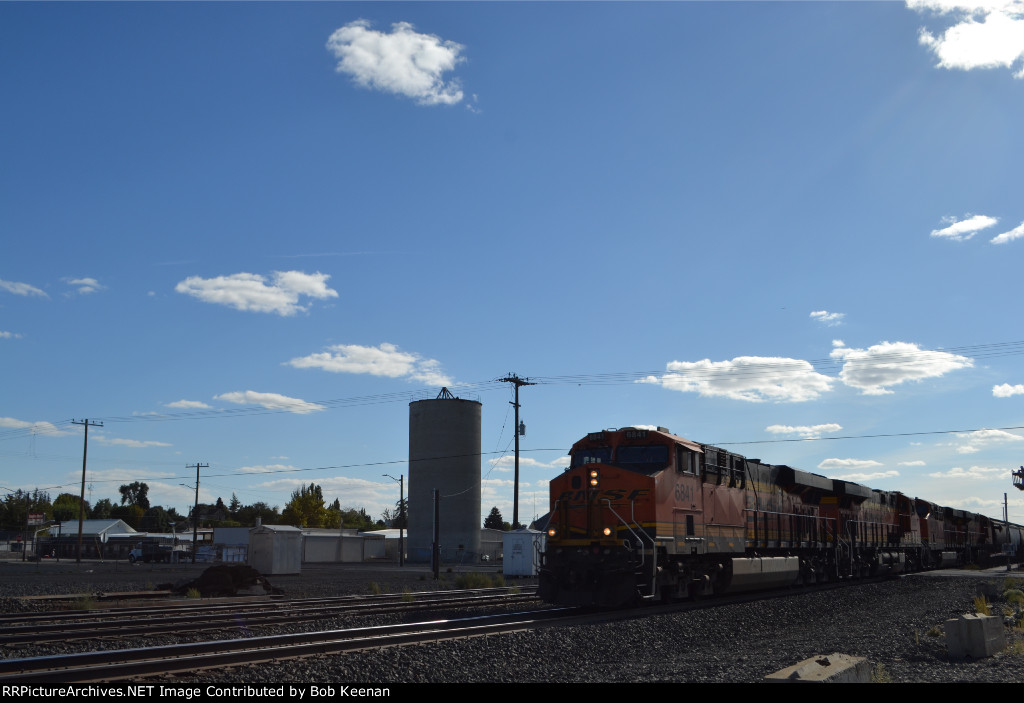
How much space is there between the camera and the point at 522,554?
40594 millimetres

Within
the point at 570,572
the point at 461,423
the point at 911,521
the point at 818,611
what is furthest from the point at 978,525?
the point at 570,572

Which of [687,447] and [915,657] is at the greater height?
[687,447]

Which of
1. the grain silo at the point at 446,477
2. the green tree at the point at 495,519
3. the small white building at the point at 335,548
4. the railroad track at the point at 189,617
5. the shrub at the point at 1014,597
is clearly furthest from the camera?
the green tree at the point at 495,519

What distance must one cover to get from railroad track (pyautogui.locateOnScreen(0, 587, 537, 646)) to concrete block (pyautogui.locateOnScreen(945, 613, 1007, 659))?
11.0m

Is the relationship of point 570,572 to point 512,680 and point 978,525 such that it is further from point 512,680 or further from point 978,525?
point 978,525

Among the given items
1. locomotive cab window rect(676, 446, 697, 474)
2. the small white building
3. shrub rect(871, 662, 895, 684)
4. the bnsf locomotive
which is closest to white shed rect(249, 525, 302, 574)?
the bnsf locomotive

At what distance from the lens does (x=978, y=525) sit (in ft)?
177

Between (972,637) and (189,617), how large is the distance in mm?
13753

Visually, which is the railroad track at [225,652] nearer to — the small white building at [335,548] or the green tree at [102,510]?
the small white building at [335,548]

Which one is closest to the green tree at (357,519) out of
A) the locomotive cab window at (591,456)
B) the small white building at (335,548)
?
the small white building at (335,548)

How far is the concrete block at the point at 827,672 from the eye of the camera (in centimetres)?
781

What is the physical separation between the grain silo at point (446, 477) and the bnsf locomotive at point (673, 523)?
38553 mm

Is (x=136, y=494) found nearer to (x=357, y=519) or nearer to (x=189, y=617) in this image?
(x=357, y=519)

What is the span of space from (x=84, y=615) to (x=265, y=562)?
69.4 feet
